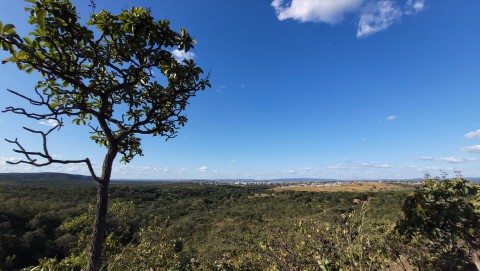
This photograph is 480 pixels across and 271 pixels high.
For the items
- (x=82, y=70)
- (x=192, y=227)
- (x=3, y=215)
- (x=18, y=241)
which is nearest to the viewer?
(x=82, y=70)

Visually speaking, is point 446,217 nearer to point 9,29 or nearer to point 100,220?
point 100,220

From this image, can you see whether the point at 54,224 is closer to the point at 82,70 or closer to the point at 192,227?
the point at 192,227

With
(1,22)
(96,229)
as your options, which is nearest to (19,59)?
(1,22)

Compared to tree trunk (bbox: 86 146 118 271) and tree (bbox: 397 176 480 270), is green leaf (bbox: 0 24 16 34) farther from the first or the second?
tree (bbox: 397 176 480 270)

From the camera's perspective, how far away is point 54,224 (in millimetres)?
26469

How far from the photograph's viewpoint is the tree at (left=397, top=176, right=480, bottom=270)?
3.90 meters

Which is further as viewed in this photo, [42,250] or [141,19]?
[42,250]

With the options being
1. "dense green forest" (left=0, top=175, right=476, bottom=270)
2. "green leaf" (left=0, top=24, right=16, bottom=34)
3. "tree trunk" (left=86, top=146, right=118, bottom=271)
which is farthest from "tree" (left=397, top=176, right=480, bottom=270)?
"green leaf" (left=0, top=24, right=16, bottom=34)

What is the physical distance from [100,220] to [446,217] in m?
4.76

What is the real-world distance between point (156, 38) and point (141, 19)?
0.82 feet

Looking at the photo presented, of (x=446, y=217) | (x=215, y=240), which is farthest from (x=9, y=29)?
(x=215, y=240)

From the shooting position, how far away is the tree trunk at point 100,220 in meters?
2.93

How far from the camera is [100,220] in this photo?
3.00 meters

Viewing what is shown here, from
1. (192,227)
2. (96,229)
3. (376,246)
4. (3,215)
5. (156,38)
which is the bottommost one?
(192,227)
